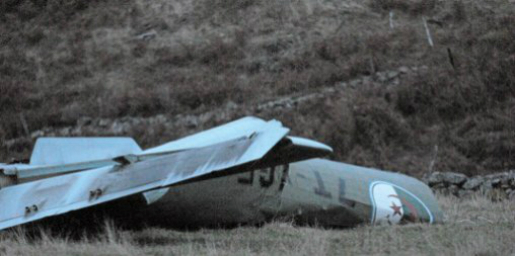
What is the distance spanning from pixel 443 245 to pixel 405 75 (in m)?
15.3

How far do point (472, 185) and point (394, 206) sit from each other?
4759 millimetres

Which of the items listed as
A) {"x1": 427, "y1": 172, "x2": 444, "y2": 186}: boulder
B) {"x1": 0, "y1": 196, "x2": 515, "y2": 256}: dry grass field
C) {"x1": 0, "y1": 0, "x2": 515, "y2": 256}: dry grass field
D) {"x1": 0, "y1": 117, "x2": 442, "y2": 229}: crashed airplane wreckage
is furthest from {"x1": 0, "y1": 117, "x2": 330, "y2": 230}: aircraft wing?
{"x1": 427, "y1": 172, "x2": 444, "y2": 186}: boulder

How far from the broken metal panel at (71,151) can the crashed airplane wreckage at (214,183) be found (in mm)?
12

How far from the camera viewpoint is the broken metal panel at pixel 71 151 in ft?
26.9

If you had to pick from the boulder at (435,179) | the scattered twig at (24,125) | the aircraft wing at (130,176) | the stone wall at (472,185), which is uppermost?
the aircraft wing at (130,176)

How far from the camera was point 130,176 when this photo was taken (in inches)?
275

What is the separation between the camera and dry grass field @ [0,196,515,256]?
6.20 m

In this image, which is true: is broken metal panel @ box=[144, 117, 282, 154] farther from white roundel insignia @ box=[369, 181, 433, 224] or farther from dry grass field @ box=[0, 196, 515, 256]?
white roundel insignia @ box=[369, 181, 433, 224]

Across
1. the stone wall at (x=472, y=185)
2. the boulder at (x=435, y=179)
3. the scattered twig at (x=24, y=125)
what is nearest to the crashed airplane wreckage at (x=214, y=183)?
the stone wall at (x=472, y=185)

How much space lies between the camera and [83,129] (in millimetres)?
18719

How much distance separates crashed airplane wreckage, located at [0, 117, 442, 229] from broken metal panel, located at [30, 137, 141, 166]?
0.01 metres

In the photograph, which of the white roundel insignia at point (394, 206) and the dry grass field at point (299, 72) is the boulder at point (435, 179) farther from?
the white roundel insignia at point (394, 206)

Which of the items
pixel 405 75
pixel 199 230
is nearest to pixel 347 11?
pixel 405 75

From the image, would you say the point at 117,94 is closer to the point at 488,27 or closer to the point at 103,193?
the point at 488,27
